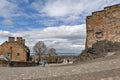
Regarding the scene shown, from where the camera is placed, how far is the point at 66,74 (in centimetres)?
1343

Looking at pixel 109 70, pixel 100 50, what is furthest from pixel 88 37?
pixel 109 70

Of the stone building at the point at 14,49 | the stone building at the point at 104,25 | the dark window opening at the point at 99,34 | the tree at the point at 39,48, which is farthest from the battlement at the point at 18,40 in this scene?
the dark window opening at the point at 99,34

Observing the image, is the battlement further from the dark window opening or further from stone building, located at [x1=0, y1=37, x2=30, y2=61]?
the dark window opening

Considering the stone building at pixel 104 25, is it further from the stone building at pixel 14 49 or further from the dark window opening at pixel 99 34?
the stone building at pixel 14 49

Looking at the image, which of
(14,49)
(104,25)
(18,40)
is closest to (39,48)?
(18,40)

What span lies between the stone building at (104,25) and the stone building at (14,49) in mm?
28203

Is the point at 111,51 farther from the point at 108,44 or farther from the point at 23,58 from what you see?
the point at 23,58

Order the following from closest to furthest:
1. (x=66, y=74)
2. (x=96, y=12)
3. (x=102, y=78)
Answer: (x=102, y=78) < (x=66, y=74) < (x=96, y=12)

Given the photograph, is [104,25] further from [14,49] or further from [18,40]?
[14,49]

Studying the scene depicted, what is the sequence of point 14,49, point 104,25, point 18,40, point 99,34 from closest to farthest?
point 104,25 < point 99,34 < point 14,49 < point 18,40

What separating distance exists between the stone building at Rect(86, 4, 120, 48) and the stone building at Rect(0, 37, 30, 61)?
92.5ft

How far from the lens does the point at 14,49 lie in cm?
5616

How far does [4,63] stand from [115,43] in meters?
17.3

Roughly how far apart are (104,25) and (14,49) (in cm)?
3211
